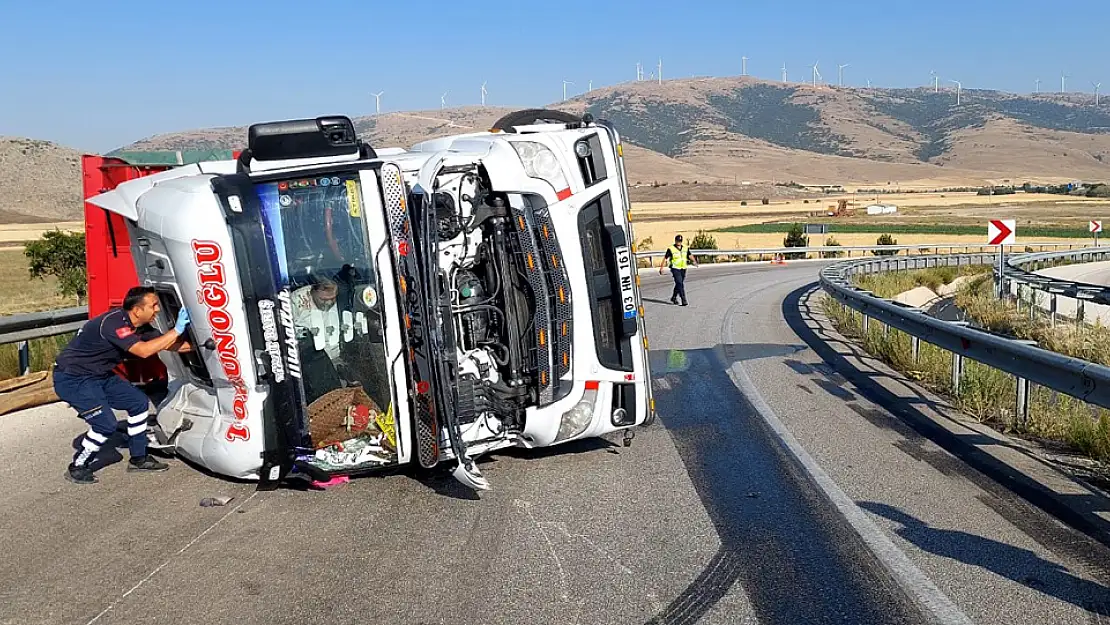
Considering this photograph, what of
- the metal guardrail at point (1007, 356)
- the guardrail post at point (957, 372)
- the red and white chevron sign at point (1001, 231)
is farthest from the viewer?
the red and white chevron sign at point (1001, 231)

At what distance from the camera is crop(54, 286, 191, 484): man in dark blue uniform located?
7.20 meters

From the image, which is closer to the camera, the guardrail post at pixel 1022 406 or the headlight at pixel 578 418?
the headlight at pixel 578 418

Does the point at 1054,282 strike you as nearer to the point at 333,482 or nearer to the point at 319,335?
the point at 333,482

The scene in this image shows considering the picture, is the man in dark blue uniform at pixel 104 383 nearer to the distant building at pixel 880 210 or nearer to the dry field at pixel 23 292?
the dry field at pixel 23 292

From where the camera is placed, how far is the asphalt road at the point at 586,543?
4794 millimetres

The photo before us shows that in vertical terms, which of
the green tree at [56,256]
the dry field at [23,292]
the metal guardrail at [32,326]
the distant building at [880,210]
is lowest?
the distant building at [880,210]

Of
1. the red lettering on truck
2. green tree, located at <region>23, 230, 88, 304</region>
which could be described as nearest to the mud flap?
the red lettering on truck

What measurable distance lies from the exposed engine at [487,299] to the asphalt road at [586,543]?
0.58 m

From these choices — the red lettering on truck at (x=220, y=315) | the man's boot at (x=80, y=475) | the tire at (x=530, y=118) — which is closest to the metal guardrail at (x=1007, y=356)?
the tire at (x=530, y=118)

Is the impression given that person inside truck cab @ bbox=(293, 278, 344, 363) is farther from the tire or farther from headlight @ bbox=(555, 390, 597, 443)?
the tire

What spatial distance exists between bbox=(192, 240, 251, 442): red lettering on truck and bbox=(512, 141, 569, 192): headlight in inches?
84.9

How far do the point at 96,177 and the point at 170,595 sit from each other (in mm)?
5059

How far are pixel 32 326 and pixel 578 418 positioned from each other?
687 cm

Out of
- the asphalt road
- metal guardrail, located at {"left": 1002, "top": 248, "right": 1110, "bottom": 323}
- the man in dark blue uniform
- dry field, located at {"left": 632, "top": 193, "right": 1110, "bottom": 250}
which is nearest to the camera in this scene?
the asphalt road
